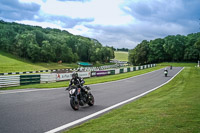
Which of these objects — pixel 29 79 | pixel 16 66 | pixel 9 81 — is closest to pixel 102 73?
pixel 29 79

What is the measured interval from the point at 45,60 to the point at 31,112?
83.7m

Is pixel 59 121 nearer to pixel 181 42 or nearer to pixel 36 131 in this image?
pixel 36 131

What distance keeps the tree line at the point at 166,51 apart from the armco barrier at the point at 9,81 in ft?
313

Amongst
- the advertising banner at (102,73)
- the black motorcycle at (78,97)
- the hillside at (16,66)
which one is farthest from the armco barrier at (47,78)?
the hillside at (16,66)

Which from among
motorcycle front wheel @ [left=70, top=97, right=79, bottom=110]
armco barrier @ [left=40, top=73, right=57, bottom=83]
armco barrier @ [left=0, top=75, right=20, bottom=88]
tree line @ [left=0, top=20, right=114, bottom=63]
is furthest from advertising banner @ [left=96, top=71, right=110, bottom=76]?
tree line @ [left=0, top=20, right=114, bottom=63]

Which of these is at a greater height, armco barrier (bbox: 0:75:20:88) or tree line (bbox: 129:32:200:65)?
tree line (bbox: 129:32:200:65)

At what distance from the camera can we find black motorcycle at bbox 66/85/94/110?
929cm

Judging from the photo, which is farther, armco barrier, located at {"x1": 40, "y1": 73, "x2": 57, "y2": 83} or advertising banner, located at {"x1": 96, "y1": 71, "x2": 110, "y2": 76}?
advertising banner, located at {"x1": 96, "y1": 71, "x2": 110, "y2": 76}

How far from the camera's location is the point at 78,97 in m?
9.84

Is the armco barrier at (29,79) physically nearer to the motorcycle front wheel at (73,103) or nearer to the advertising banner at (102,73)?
the motorcycle front wheel at (73,103)

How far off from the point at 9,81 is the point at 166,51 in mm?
104828

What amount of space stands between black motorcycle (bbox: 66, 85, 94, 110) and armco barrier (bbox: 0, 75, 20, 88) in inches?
482

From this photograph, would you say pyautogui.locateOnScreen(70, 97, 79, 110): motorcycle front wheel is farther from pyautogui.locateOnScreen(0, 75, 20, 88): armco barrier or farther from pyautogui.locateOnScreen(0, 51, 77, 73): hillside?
pyautogui.locateOnScreen(0, 51, 77, 73): hillside

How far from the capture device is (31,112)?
28.1ft
